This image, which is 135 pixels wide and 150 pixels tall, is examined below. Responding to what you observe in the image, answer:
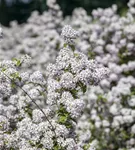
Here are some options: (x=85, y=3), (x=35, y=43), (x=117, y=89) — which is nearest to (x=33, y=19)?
(x=35, y=43)

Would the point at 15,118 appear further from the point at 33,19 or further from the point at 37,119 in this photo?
the point at 33,19

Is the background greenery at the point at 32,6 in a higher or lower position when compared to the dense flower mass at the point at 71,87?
higher

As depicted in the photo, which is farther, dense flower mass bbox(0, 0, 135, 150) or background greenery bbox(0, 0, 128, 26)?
background greenery bbox(0, 0, 128, 26)

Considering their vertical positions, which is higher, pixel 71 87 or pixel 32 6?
pixel 32 6

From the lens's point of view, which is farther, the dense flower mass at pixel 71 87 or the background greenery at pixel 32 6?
the background greenery at pixel 32 6
